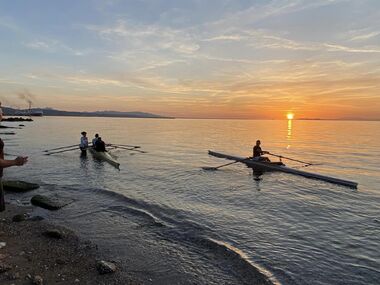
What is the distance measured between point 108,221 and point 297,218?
28.8 ft

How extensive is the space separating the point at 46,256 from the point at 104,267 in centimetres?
193

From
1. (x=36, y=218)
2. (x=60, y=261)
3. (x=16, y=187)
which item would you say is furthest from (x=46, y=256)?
(x=16, y=187)

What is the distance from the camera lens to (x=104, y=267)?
8.78 meters

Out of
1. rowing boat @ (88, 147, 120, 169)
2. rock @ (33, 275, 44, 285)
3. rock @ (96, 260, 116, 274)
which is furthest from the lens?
rowing boat @ (88, 147, 120, 169)

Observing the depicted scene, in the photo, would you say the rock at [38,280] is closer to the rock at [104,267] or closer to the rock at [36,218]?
the rock at [104,267]

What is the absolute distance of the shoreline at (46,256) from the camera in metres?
8.01

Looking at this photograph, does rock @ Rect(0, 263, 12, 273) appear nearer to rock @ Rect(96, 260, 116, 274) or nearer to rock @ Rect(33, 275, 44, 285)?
rock @ Rect(33, 275, 44, 285)

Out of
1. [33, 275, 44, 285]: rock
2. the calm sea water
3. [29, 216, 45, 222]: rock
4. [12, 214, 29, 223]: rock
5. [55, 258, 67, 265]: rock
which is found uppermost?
[33, 275, 44, 285]: rock

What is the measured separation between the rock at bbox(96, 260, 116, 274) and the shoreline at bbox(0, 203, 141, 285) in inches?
4.0

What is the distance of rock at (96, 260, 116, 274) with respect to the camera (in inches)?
342

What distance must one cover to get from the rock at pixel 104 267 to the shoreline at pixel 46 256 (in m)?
0.10

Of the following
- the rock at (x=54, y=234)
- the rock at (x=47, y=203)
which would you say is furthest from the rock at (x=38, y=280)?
the rock at (x=47, y=203)

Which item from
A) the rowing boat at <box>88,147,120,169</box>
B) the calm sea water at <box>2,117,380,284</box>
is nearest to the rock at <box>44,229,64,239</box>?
the calm sea water at <box>2,117,380,284</box>

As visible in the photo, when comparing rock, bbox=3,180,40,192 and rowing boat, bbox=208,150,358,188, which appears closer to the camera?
rock, bbox=3,180,40,192
